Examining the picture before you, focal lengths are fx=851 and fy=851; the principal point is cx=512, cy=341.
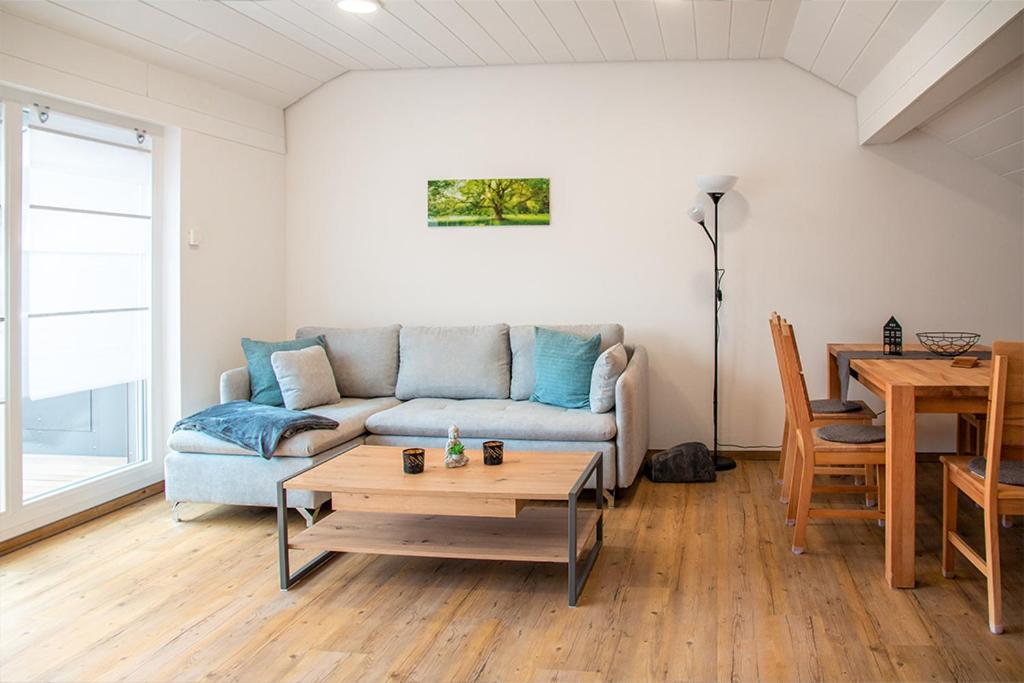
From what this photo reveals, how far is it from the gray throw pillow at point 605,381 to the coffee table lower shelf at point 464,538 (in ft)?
2.86

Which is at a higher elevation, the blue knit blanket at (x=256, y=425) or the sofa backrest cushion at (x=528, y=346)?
the sofa backrest cushion at (x=528, y=346)

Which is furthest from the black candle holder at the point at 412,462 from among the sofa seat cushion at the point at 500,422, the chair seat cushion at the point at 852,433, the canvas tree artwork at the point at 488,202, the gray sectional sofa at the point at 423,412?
the canvas tree artwork at the point at 488,202

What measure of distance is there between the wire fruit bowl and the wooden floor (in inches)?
30.4

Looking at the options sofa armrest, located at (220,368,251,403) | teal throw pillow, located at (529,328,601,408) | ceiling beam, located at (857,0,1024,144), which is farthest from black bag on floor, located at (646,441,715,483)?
sofa armrest, located at (220,368,251,403)

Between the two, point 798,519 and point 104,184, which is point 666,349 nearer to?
point 798,519

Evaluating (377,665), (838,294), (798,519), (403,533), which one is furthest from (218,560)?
(838,294)

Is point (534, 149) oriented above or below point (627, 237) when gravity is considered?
above

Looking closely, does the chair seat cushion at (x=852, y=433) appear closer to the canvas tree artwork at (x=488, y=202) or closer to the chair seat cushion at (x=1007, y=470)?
the chair seat cushion at (x=1007, y=470)

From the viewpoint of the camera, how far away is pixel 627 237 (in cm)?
527

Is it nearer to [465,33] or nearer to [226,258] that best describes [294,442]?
[226,258]

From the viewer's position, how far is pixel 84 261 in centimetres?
410

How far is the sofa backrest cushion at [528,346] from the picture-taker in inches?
194

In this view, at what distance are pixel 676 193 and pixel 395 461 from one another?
2663 millimetres

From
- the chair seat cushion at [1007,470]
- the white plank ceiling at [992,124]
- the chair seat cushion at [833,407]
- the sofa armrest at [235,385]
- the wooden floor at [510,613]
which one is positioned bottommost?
the wooden floor at [510,613]
